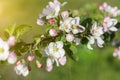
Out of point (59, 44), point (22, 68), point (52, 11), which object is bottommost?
point (22, 68)

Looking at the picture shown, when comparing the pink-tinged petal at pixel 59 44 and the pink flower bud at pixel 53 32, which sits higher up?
the pink flower bud at pixel 53 32

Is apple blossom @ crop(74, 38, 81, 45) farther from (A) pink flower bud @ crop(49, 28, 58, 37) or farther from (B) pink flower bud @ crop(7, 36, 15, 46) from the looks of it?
(B) pink flower bud @ crop(7, 36, 15, 46)

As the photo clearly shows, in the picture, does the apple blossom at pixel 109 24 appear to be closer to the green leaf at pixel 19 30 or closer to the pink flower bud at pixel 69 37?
the pink flower bud at pixel 69 37

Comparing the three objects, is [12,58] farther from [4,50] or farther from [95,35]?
[95,35]

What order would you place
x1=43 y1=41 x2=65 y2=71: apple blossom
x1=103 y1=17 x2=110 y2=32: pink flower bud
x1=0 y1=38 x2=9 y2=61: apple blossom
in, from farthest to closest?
x1=103 y1=17 x2=110 y2=32: pink flower bud, x1=43 y1=41 x2=65 y2=71: apple blossom, x1=0 y1=38 x2=9 y2=61: apple blossom

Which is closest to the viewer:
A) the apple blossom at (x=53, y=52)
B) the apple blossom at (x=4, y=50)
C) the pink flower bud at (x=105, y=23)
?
the apple blossom at (x=4, y=50)

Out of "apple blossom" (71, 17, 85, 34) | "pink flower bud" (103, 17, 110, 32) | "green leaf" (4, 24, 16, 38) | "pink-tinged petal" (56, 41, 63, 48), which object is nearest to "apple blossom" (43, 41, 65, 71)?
"pink-tinged petal" (56, 41, 63, 48)

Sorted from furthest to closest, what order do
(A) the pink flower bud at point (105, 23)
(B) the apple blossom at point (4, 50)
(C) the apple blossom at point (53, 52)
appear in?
(A) the pink flower bud at point (105, 23)
(C) the apple blossom at point (53, 52)
(B) the apple blossom at point (4, 50)

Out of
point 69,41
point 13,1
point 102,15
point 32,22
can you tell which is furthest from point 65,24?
point 13,1

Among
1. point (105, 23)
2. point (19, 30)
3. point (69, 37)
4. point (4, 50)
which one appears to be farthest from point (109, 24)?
point (4, 50)

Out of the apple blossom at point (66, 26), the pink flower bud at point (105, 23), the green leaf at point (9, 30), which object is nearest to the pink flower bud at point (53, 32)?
the apple blossom at point (66, 26)

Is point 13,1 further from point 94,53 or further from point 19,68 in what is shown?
point 19,68
